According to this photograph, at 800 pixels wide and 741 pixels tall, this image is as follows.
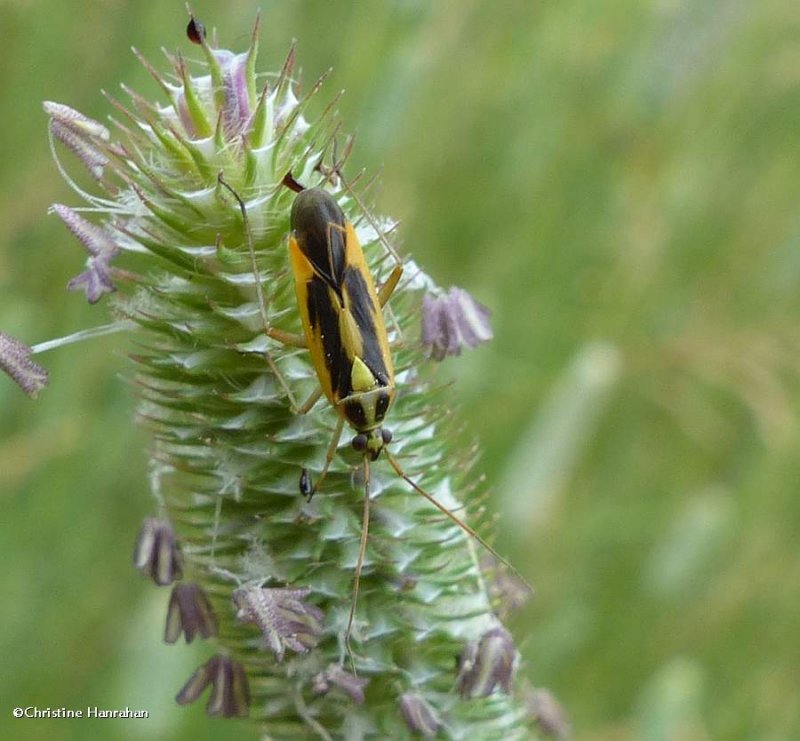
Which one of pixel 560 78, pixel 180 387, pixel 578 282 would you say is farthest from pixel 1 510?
pixel 560 78

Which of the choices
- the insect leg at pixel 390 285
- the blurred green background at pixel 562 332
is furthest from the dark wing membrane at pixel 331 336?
the blurred green background at pixel 562 332

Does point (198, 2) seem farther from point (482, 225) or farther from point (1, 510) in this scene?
point (1, 510)

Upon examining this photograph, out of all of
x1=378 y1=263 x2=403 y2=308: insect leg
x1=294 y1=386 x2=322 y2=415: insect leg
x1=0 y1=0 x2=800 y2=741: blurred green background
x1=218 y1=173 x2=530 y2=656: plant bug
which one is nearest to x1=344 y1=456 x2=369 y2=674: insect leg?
x1=218 y1=173 x2=530 y2=656: plant bug

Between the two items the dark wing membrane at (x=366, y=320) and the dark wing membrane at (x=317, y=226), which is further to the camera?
the dark wing membrane at (x=366, y=320)

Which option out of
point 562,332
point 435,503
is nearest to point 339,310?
point 435,503

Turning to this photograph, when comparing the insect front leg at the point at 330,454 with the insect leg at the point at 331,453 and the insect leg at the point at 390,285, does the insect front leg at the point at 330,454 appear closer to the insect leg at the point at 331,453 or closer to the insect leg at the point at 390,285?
the insect leg at the point at 331,453

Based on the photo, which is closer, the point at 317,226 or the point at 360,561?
the point at 317,226

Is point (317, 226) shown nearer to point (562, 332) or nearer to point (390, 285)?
point (390, 285)
